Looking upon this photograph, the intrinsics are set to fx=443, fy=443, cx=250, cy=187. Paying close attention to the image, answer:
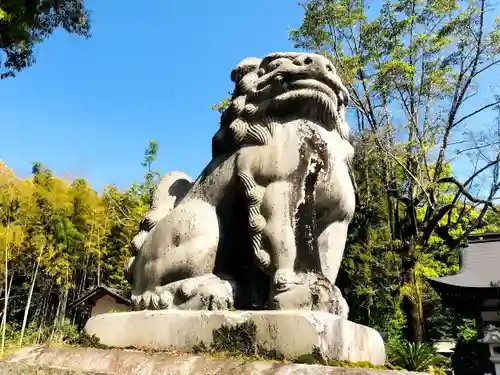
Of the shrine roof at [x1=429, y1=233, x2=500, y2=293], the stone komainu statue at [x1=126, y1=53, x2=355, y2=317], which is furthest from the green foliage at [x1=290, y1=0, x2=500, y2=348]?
the stone komainu statue at [x1=126, y1=53, x2=355, y2=317]

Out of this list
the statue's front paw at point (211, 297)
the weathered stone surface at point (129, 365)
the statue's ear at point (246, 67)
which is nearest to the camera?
the weathered stone surface at point (129, 365)

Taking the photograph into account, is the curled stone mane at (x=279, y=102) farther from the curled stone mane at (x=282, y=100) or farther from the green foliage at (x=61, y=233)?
the green foliage at (x=61, y=233)

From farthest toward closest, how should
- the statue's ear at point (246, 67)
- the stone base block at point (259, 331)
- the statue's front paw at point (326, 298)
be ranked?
1. the statue's ear at point (246, 67)
2. the statue's front paw at point (326, 298)
3. the stone base block at point (259, 331)

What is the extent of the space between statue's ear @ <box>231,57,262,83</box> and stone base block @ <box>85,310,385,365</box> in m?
1.80

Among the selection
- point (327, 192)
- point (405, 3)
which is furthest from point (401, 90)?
point (327, 192)

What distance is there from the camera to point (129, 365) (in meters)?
2.27

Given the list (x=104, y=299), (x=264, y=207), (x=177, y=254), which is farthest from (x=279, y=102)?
(x=104, y=299)

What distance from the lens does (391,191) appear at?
550 inches

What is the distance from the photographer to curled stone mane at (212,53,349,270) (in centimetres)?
292

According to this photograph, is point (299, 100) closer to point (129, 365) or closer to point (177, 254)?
point (177, 254)

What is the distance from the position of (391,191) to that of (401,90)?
124 inches

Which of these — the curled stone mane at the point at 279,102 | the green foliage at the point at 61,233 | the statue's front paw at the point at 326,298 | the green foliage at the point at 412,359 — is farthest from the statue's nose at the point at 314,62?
the green foliage at the point at 61,233

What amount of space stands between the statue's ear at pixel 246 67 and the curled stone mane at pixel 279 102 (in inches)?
3.8

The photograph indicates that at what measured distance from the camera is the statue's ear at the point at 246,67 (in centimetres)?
333
